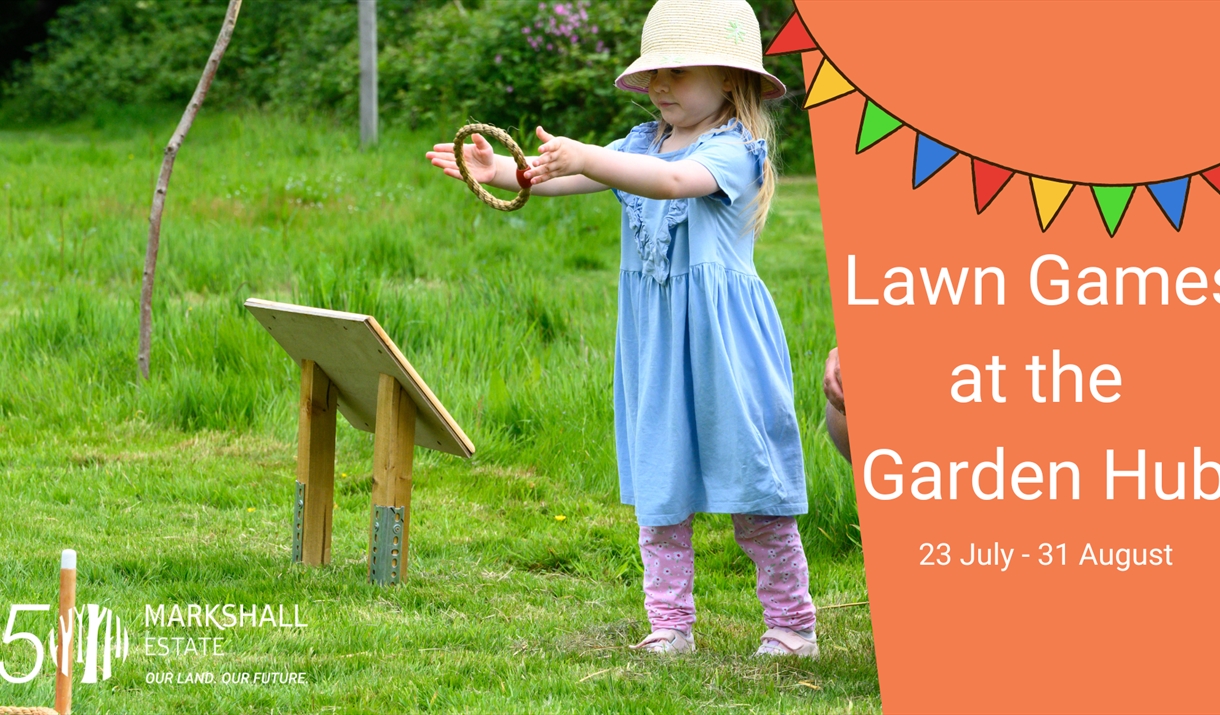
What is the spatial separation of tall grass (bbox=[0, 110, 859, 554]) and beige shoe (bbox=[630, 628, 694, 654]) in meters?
1.10

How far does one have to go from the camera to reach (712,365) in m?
3.05

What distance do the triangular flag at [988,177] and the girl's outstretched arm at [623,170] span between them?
56 centimetres

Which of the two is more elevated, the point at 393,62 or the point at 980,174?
the point at 393,62

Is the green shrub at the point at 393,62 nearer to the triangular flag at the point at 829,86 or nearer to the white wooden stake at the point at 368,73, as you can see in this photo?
the white wooden stake at the point at 368,73

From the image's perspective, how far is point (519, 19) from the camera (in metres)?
11.7

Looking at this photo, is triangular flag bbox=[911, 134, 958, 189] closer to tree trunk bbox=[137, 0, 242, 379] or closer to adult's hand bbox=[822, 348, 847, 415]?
adult's hand bbox=[822, 348, 847, 415]

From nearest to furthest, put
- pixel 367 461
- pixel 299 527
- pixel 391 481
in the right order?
1. pixel 391 481
2. pixel 299 527
3. pixel 367 461

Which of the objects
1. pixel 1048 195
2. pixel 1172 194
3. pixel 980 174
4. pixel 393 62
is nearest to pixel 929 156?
pixel 980 174

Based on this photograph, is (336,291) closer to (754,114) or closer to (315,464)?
(315,464)

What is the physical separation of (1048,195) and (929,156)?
0.25 metres

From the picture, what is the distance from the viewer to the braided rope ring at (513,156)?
2920 millimetres

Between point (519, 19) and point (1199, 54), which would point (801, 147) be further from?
point (1199, 54)

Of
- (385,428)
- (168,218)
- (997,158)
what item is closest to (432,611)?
(385,428)

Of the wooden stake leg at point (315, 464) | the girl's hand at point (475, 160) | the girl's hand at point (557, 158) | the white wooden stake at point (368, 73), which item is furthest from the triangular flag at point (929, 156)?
the white wooden stake at point (368, 73)
